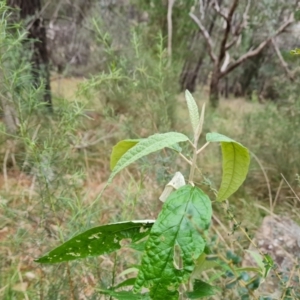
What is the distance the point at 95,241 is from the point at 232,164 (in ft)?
0.65

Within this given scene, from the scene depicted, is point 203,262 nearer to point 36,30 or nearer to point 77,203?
point 77,203

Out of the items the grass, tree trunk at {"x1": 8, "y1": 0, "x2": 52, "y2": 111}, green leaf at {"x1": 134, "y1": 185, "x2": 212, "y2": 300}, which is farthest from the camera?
tree trunk at {"x1": 8, "y1": 0, "x2": 52, "y2": 111}

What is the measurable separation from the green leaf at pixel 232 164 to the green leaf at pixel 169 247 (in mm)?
92

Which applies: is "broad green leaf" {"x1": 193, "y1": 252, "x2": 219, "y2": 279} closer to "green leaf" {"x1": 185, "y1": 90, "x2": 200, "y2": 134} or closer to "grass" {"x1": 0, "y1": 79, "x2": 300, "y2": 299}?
"grass" {"x1": 0, "y1": 79, "x2": 300, "y2": 299}

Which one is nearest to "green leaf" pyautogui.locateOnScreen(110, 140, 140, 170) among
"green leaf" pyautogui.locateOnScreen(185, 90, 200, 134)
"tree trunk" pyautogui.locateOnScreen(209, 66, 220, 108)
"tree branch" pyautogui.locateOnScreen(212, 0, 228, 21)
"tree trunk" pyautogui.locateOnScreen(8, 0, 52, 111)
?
"green leaf" pyautogui.locateOnScreen(185, 90, 200, 134)

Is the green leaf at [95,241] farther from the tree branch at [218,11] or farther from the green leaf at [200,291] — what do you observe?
the tree branch at [218,11]

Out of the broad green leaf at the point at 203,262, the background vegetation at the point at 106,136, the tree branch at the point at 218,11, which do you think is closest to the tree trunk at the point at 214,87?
the background vegetation at the point at 106,136

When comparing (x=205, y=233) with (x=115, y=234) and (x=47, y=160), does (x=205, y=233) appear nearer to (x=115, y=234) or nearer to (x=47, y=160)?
(x=115, y=234)

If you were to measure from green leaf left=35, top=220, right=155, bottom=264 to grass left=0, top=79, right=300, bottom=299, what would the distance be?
0.15 m

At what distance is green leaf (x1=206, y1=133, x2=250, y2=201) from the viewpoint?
1.55ft

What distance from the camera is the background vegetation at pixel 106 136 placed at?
→ 37.7 inches

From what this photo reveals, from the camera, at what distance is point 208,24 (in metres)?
6.36

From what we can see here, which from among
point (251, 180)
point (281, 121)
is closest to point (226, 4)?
point (281, 121)

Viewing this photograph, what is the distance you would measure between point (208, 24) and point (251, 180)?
4428 mm
